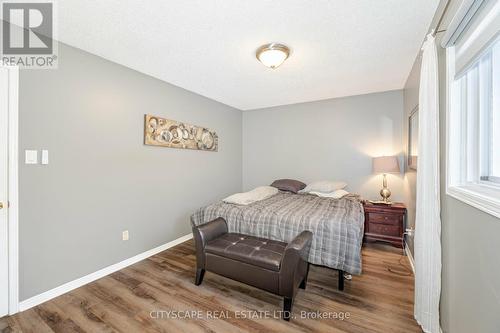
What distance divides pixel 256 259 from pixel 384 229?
7.54ft

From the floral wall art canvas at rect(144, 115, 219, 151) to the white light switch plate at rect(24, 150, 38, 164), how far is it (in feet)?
3.55

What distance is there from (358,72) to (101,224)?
368 centimetres

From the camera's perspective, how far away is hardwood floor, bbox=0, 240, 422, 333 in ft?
5.45

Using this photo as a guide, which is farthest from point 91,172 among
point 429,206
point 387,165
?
point 387,165

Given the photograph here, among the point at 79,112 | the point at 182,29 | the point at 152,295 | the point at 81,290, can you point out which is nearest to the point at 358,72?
the point at 182,29

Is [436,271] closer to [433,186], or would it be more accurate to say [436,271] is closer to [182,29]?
[433,186]

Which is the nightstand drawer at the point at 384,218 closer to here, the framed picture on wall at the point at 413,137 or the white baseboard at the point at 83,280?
the framed picture on wall at the point at 413,137

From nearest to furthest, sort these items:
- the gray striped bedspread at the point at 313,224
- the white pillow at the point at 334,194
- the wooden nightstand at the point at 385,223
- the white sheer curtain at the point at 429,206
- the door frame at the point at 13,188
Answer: the white sheer curtain at the point at 429,206 < the door frame at the point at 13,188 < the gray striped bedspread at the point at 313,224 < the wooden nightstand at the point at 385,223 < the white pillow at the point at 334,194

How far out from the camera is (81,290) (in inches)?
84.0

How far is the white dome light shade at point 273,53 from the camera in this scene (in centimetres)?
216

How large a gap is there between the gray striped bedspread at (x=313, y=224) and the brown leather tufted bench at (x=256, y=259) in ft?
0.49

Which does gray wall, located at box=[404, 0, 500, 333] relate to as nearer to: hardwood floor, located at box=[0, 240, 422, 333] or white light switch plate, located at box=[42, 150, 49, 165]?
hardwood floor, located at box=[0, 240, 422, 333]

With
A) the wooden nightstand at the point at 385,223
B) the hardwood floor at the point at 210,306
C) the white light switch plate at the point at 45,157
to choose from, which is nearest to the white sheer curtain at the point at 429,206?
the hardwood floor at the point at 210,306

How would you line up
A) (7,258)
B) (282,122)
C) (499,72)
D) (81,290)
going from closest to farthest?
(499,72), (7,258), (81,290), (282,122)
